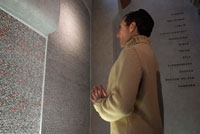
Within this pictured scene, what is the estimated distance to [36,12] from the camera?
145 centimetres

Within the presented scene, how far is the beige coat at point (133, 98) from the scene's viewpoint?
2.80 ft

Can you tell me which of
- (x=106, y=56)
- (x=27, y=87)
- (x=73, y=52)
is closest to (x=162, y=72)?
(x=106, y=56)

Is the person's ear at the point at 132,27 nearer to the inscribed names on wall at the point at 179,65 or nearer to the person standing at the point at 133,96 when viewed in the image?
the person standing at the point at 133,96

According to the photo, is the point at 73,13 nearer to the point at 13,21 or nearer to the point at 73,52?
the point at 73,52

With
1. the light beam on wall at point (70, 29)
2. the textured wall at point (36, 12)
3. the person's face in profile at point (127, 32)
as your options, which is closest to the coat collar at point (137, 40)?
the person's face in profile at point (127, 32)

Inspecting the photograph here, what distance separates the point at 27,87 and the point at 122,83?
2.95ft

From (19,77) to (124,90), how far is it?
2.91ft

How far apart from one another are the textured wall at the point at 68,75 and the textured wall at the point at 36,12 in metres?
0.34

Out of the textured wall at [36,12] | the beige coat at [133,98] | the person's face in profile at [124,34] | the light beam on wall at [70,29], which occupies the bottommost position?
the beige coat at [133,98]

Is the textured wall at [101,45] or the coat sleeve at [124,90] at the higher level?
the textured wall at [101,45]

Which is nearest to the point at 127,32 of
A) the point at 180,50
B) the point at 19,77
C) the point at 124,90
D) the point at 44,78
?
the point at 124,90

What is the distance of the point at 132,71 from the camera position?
894 millimetres

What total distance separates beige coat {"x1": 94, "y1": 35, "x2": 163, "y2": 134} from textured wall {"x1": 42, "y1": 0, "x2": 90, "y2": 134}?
97 centimetres

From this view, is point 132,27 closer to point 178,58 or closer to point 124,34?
point 124,34
